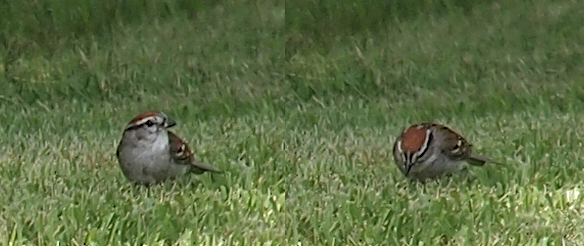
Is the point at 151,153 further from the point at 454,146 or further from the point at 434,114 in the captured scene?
the point at 434,114

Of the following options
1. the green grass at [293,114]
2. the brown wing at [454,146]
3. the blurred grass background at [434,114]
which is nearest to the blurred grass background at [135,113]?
the green grass at [293,114]

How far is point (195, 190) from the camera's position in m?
5.86

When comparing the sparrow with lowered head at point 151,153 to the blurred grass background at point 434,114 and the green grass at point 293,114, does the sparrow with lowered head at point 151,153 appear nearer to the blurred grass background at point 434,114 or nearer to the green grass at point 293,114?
the green grass at point 293,114

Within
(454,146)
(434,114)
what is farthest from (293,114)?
(454,146)

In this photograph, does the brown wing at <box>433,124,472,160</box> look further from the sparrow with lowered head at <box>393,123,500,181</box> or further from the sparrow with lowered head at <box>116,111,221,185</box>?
the sparrow with lowered head at <box>116,111,221,185</box>

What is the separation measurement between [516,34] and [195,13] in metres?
2.86

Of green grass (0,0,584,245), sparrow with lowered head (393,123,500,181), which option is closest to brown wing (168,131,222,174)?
green grass (0,0,584,245)

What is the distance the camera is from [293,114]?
26.3 feet

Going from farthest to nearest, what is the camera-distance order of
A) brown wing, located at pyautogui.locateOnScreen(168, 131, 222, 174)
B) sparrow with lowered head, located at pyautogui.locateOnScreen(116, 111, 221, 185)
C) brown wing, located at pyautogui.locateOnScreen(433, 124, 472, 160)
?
brown wing, located at pyautogui.locateOnScreen(433, 124, 472, 160) → brown wing, located at pyautogui.locateOnScreen(168, 131, 222, 174) → sparrow with lowered head, located at pyautogui.locateOnScreen(116, 111, 221, 185)

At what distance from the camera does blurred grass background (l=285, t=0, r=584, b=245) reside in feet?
16.9

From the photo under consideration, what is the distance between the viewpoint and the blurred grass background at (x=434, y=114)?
5160 mm

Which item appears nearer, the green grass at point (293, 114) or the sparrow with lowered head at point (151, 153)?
the green grass at point (293, 114)

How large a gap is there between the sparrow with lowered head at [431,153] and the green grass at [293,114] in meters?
0.12

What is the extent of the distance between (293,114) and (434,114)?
1.10 metres
